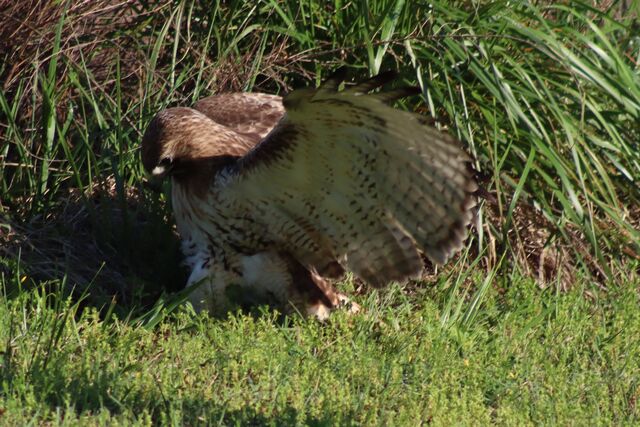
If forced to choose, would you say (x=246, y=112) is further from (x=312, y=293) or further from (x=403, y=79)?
(x=312, y=293)

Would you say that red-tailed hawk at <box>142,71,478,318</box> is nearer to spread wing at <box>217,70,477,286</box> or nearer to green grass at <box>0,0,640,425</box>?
spread wing at <box>217,70,477,286</box>

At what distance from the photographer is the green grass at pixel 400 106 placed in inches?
192

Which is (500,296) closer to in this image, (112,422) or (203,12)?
(203,12)

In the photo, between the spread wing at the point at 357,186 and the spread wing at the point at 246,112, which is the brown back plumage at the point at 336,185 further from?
the spread wing at the point at 246,112

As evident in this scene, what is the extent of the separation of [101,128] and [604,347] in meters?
2.58

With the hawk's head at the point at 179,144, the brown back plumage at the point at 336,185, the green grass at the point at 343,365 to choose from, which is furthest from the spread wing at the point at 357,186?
the green grass at the point at 343,365

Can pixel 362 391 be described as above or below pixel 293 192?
below

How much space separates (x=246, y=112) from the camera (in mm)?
5730

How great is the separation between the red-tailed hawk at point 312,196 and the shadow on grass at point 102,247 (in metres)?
0.35

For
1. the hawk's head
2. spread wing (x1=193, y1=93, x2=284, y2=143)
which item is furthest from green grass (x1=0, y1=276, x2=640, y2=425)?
spread wing (x1=193, y1=93, x2=284, y2=143)

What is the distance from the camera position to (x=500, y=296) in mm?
5816

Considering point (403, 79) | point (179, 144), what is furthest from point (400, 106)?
point (179, 144)

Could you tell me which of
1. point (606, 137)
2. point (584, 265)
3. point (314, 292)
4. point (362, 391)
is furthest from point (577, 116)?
point (362, 391)

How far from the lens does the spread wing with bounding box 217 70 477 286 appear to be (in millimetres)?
4543
